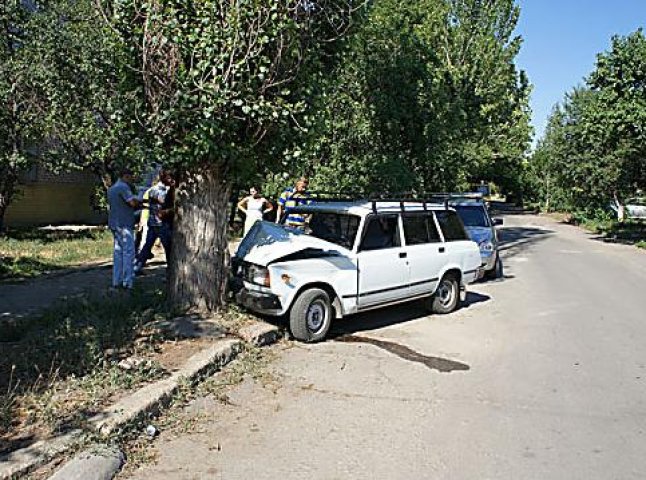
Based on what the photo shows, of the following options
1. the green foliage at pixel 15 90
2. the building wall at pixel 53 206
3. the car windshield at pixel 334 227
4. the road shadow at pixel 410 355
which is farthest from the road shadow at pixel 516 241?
the building wall at pixel 53 206

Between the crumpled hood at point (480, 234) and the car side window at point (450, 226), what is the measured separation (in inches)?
128

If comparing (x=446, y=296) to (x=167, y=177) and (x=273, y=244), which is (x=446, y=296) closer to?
(x=273, y=244)

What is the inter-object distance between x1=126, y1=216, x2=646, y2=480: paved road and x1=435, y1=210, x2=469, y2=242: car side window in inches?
49.1

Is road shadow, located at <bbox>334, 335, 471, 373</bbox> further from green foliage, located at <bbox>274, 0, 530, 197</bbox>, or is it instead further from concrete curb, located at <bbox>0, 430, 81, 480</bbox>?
green foliage, located at <bbox>274, 0, 530, 197</bbox>

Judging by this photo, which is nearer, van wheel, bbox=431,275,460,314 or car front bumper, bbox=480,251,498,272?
van wheel, bbox=431,275,460,314

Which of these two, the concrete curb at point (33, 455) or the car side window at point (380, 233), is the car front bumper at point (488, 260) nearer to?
the car side window at point (380, 233)

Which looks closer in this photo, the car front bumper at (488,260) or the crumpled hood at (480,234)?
the crumpled hood at (480,234)

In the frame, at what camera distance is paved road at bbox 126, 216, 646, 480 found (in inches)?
174

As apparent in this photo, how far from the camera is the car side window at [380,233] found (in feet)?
27.6

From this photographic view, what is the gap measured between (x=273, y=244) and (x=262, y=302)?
87 cm

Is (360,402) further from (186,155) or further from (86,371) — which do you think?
(186,155)

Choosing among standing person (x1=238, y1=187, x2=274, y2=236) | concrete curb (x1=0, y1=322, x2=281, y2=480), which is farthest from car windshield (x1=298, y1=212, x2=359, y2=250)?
standing person (x1=238, y1=187, x2=274, y2=236)

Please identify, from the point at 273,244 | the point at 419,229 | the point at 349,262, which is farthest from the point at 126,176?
the point at 419,229

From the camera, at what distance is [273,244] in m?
8.02
